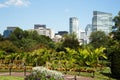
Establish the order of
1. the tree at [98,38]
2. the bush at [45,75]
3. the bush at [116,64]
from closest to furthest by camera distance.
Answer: the bush at [45,75]
the bush at [116,64]
the tree at [98,38]

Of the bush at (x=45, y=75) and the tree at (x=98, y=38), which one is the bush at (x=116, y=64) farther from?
the tree at (x=98, y=38)

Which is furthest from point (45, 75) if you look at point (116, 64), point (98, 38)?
point (98, 38)

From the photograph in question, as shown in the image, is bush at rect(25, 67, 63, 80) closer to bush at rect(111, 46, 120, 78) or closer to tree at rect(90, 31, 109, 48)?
bush at rect(111, 46, 120, 78)

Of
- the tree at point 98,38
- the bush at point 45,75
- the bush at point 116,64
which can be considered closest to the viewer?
the bush at point 45,75

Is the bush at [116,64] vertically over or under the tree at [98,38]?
under

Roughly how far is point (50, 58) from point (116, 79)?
853 centimetres

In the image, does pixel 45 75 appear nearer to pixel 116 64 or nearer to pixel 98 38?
pixel 116 64

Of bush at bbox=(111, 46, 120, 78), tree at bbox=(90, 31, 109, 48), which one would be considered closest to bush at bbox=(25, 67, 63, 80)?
bush at bbox=(111, 46, 120, 78)

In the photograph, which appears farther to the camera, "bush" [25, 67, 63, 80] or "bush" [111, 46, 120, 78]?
"bush" [111, 46, 120, 78]

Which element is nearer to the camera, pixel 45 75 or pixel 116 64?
pixel 45 75

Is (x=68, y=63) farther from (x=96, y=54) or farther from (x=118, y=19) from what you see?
(x=118, y=19)

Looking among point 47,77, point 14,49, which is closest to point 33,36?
point 14,49

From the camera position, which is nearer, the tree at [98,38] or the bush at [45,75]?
the bush at [45,75]

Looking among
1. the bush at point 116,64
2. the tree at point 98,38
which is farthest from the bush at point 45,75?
the tree at point 98,38
